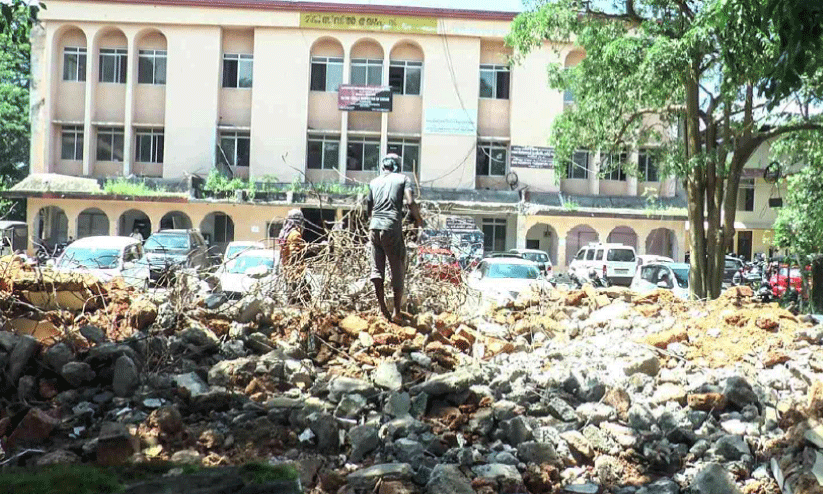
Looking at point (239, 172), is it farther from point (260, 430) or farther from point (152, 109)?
point (260, 430)

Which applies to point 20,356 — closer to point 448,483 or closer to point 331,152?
point 448,483

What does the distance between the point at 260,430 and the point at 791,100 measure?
12.3 meters

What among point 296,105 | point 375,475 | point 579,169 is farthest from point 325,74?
point 375,475

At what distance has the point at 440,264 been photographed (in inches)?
374

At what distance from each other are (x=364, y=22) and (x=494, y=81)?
230 inches

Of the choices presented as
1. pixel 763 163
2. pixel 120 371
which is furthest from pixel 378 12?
pixel 120 371

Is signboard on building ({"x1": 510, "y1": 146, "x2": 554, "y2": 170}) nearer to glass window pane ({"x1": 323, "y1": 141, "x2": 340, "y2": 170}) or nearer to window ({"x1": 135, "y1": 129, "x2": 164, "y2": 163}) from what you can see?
glass window pane ({"x1": 323, "y1": 141, "x2": 340, "y2": 170})

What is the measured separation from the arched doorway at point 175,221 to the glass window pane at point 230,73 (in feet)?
18.8

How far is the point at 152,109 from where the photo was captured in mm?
33688

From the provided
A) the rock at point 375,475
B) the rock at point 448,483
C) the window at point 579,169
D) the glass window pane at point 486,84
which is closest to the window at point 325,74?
the glass window pane at point 486,84

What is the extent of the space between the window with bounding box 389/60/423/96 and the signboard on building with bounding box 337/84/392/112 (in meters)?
0.90

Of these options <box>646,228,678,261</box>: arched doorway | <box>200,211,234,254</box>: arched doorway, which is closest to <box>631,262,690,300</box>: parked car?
<box>646,228,678,261</box>: arched doorway

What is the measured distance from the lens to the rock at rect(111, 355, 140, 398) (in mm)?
5855

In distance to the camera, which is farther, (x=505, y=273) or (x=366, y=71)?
(x=366, y=71)
